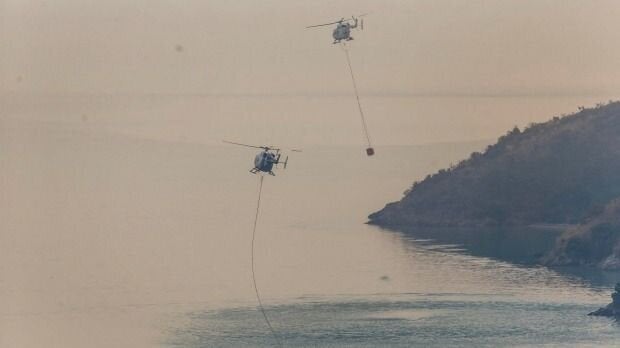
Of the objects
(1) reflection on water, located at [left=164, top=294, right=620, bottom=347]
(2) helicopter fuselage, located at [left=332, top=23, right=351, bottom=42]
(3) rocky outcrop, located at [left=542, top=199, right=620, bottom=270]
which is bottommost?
(1) reflection on water, located at [left=164, top=294, right=620, bottom=347]

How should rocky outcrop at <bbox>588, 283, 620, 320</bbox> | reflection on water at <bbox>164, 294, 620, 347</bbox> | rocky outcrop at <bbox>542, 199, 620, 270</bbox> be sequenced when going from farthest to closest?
rocky outcrop at <bbox>542, 199, 620, 270</bbox> < rocky outcrop at <bbox>588, 283, 620, 320</bbox> < reflection on water at <bbox>164, 294, 620, 347</bbox>

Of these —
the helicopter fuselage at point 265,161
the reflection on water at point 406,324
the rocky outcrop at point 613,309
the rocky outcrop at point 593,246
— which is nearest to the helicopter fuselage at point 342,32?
the helicopter fuselage at point 265,161

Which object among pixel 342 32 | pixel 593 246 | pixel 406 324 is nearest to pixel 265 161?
pixel 342 32

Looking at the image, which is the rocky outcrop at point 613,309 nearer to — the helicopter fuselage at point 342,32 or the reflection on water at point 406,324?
the reflection on water at point 406,324

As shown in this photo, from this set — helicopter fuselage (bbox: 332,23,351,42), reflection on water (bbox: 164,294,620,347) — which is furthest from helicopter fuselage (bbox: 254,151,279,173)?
reflection on water (bbox: 164,294,620,347)

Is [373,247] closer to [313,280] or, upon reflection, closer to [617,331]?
[313,280]

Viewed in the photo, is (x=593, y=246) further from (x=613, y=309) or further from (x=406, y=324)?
(x=406, y=324)

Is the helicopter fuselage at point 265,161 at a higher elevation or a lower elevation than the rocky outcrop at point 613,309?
higher

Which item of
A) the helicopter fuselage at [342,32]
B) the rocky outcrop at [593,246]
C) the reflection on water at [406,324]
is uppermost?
the helicopter fuselage at [342,32]

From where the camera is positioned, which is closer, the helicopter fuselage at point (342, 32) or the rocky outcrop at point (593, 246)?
the helicopter fuselage at point (342, 32)

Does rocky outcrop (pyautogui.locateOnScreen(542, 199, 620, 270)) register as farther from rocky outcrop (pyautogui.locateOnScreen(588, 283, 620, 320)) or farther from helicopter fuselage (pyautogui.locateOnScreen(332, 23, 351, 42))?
helicopter fuselage (pyautogui.locateOnScreen(332, 23, 351, 42))

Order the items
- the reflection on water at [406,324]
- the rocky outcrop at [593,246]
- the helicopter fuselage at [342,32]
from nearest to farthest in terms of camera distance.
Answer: the helicopter fuselage at [342,32], the reflection on water at [406,324], the rocky outcrop at [593,246]

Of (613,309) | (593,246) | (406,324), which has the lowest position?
(406,324)
